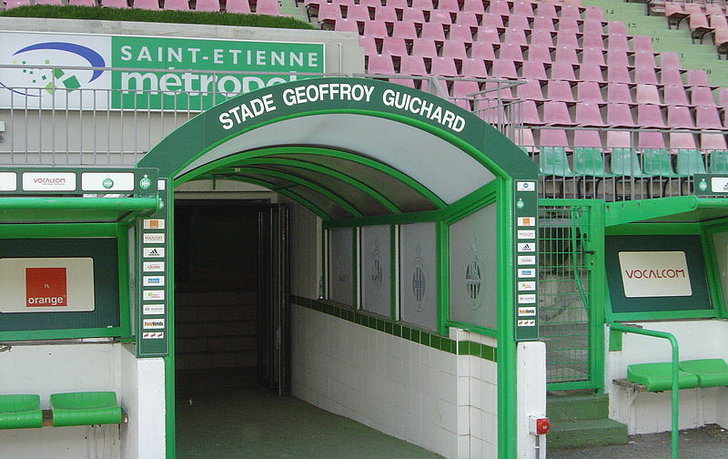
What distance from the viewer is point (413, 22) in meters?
14.2

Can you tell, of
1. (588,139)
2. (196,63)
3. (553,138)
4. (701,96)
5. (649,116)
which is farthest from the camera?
(701,96)

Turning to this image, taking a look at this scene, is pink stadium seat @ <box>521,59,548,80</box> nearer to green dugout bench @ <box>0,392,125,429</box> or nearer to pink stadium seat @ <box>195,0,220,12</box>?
pink stadium seat @ <box>195,0,220,12</box>

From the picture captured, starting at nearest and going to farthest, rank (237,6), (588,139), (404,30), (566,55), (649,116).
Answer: (588,139) → (237,6) → (649,116) → (404,30) → (566,55)

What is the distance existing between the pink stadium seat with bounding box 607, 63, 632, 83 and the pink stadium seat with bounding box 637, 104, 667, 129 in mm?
955

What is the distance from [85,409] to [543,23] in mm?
11044

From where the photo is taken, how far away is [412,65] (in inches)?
507

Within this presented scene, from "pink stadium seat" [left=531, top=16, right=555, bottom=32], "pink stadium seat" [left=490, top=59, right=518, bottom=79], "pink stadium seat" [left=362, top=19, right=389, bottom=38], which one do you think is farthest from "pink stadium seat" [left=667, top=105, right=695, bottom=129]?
"pink stadium seat" [left=362, top=19, right=389, bottom=38]

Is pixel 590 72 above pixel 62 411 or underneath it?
above

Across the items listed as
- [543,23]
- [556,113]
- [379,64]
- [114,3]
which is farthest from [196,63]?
[543,23]

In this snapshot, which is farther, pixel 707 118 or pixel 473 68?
pixel 707 118

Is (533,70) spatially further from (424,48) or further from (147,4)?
(147,4)

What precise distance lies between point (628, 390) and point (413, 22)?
7565 mm

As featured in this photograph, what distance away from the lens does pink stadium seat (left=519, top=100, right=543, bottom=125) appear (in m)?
12.3

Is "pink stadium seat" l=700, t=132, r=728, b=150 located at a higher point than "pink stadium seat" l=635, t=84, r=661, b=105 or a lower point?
lower
